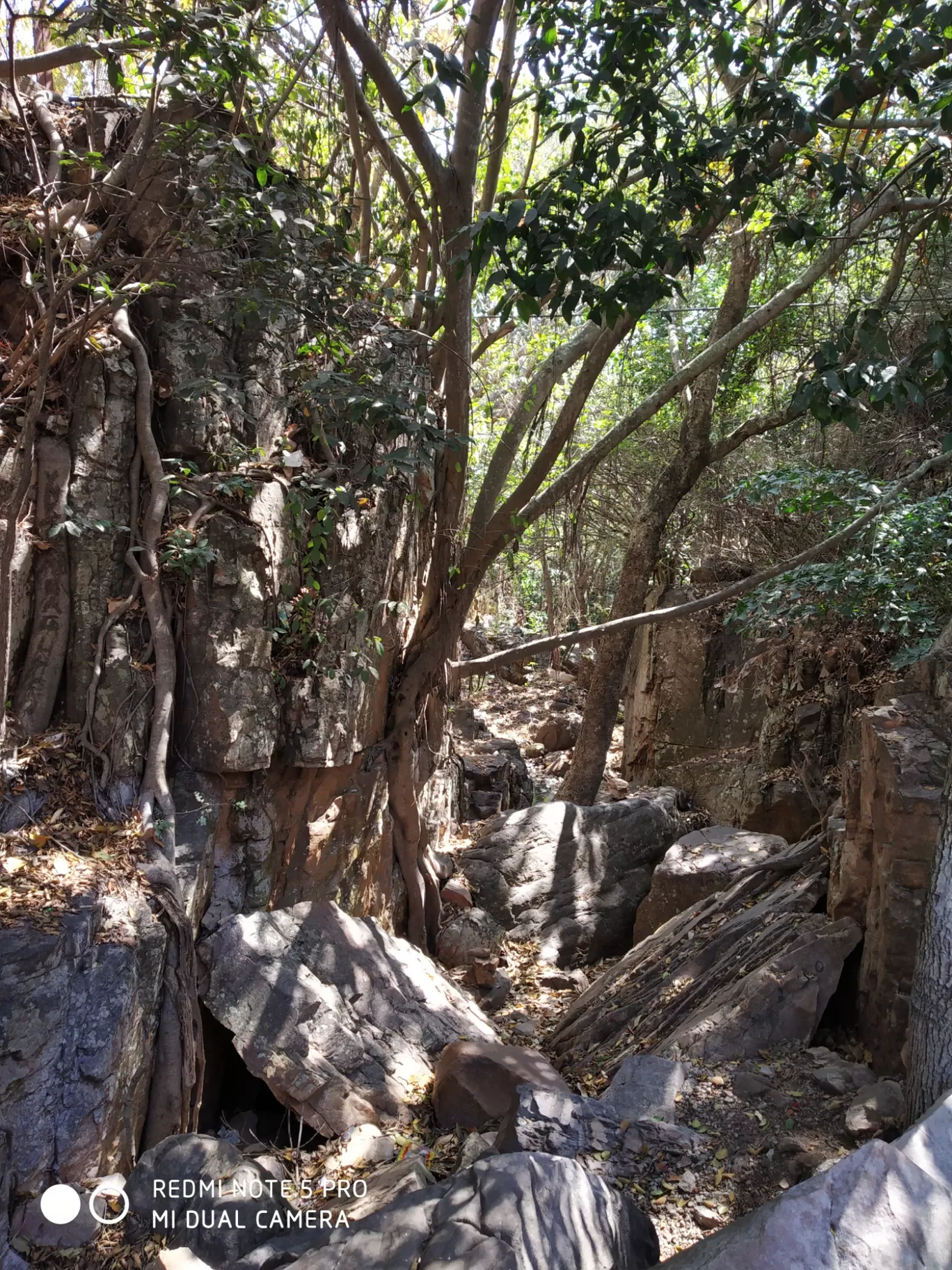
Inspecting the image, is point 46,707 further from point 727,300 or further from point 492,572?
point 492,572

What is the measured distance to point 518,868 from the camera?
699 cm

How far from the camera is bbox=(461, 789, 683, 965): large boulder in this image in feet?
22.2

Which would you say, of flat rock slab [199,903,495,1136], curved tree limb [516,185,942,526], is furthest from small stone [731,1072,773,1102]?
curved tree limb [516,185,942,526]

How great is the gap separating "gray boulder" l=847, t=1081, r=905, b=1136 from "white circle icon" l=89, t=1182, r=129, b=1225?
283cm

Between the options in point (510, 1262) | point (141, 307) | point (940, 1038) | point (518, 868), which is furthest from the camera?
point (518, 868)

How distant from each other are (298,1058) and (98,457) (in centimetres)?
324

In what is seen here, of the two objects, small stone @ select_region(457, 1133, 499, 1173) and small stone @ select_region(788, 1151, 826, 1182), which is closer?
small stone @ select_region(788, 1151, 826, 1182)

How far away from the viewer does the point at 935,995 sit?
3100 mm

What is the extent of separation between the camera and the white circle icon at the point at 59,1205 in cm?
301

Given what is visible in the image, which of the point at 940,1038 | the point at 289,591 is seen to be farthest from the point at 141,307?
the point at 940,1038

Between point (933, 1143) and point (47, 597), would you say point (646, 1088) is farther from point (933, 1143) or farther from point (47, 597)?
point (47, 597)

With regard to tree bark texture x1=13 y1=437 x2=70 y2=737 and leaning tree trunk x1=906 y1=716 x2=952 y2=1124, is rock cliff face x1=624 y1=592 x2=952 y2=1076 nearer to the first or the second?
leaning tree trunk x1=906 y1=716 x2=952 y2=1124

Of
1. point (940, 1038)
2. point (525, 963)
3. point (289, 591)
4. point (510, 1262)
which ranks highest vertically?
point (289, 591)

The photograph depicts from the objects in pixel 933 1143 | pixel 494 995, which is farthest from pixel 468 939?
pixel 933 1143
